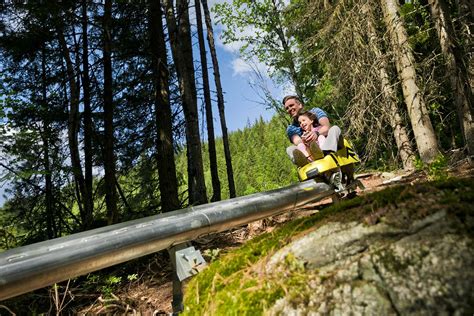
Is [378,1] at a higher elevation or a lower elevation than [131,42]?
lower

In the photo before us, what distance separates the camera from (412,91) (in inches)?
269

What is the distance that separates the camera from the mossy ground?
1.18m

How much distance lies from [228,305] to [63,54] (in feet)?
43.1

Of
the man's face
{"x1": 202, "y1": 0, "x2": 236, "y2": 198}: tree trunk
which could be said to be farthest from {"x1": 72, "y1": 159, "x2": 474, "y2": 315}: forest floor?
{"x1": 202, "y1": 0, "x2": 236, "y2": 198}: tree trunk

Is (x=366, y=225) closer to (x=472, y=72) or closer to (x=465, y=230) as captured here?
(x=465, y=230)

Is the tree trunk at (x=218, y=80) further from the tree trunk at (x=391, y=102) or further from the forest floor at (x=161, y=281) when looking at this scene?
the forest floor at (x=161, y=281)

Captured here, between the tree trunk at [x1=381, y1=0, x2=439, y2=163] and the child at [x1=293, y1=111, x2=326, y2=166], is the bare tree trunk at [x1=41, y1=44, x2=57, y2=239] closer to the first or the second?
the child at [x1=293, y1=111, x2=326, y2=166]

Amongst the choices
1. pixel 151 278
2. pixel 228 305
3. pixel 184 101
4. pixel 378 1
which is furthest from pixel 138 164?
pixel 228 305

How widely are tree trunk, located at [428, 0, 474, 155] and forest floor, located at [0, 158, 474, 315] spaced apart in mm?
622

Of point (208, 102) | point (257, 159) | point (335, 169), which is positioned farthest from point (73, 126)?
point (257, 159)

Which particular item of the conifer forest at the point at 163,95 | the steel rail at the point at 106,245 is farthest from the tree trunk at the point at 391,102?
the steel rail at the point at 106,245

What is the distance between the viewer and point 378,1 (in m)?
8.02

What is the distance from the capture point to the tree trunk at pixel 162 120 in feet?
20.8

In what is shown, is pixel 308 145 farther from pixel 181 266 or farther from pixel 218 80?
pixel 218 80
